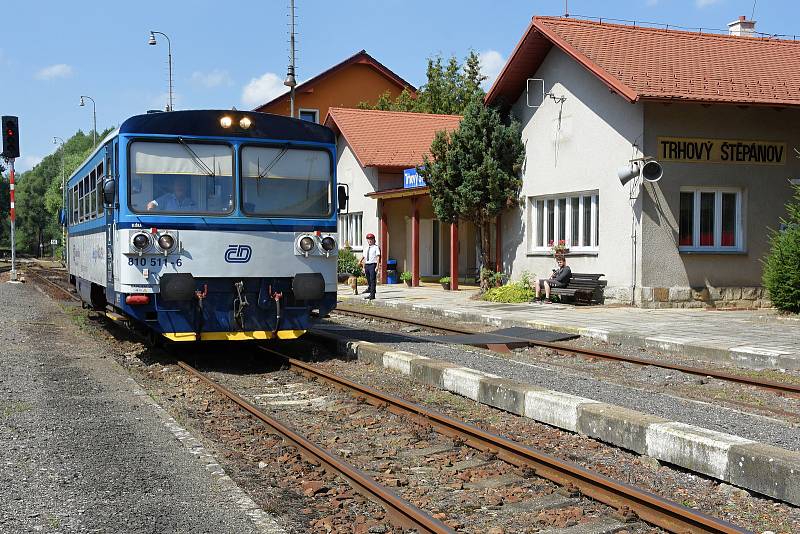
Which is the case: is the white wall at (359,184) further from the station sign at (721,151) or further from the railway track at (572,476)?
the railway track at (572,476)

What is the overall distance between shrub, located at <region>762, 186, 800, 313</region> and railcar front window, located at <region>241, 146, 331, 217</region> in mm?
8802

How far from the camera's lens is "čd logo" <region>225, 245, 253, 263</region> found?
10.4 metres

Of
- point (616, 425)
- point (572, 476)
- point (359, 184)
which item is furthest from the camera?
point (359, 184)

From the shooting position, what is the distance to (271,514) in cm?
514

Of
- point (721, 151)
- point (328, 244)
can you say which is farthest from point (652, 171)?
point (328, 244)

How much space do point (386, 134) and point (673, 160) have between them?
16024mm

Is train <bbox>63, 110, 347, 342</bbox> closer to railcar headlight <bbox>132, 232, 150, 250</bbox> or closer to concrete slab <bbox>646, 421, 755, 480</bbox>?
railcar headlight <bbox>132, 232, 150, 250</bbox>

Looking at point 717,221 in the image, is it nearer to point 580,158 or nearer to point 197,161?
point 580,158

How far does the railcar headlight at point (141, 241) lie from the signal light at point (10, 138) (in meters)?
18.7

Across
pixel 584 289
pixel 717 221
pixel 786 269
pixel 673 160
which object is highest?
pixel 673 160

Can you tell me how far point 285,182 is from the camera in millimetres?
10922

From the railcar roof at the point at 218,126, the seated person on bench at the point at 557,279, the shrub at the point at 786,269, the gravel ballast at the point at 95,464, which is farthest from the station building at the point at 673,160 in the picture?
the gravel ballast at the point at 95,464

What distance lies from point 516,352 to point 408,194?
14.4 m

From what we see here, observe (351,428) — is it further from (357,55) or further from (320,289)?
(357,55)
